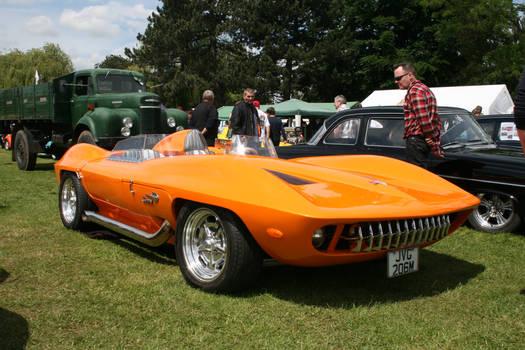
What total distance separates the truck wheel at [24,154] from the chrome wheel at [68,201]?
6.95m

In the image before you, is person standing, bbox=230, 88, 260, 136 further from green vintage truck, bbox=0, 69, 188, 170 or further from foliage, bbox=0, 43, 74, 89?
foliage, bbox=0, 43, 74, 89

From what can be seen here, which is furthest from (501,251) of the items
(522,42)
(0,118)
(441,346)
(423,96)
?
(522,42)

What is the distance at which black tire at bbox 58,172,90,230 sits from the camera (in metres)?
4.41

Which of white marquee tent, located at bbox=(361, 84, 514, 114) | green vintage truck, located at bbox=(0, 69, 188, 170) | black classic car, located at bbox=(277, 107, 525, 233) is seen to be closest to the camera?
black classic car, located at bbox=(277, 107, 525, 233)

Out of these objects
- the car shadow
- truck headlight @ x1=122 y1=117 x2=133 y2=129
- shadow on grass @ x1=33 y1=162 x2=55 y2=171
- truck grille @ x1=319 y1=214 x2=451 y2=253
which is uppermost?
truck headlight @ x1=122 y1=117 x2=133 y2=129

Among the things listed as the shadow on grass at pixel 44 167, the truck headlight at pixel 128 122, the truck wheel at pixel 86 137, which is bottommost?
the shadow on grass at pixel 44 167

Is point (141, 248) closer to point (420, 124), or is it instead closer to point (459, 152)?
point (420, 124)

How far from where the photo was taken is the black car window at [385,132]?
547 cm

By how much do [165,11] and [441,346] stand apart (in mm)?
41613

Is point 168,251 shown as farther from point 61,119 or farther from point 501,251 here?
point 61,119

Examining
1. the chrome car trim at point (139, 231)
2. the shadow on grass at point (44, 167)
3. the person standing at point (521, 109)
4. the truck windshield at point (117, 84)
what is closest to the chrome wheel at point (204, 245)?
the chrome car trim at point (139, 231)

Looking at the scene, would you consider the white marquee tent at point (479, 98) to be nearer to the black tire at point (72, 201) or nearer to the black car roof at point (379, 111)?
the black car roof at point (379, 111)

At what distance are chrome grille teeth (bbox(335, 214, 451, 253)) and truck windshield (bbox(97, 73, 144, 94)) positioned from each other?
933cm

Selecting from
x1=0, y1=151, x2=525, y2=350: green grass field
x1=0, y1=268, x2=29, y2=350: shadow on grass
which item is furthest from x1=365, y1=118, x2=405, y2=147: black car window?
x1=0, y1=268, x2=29, y2=350: shadow on grass
